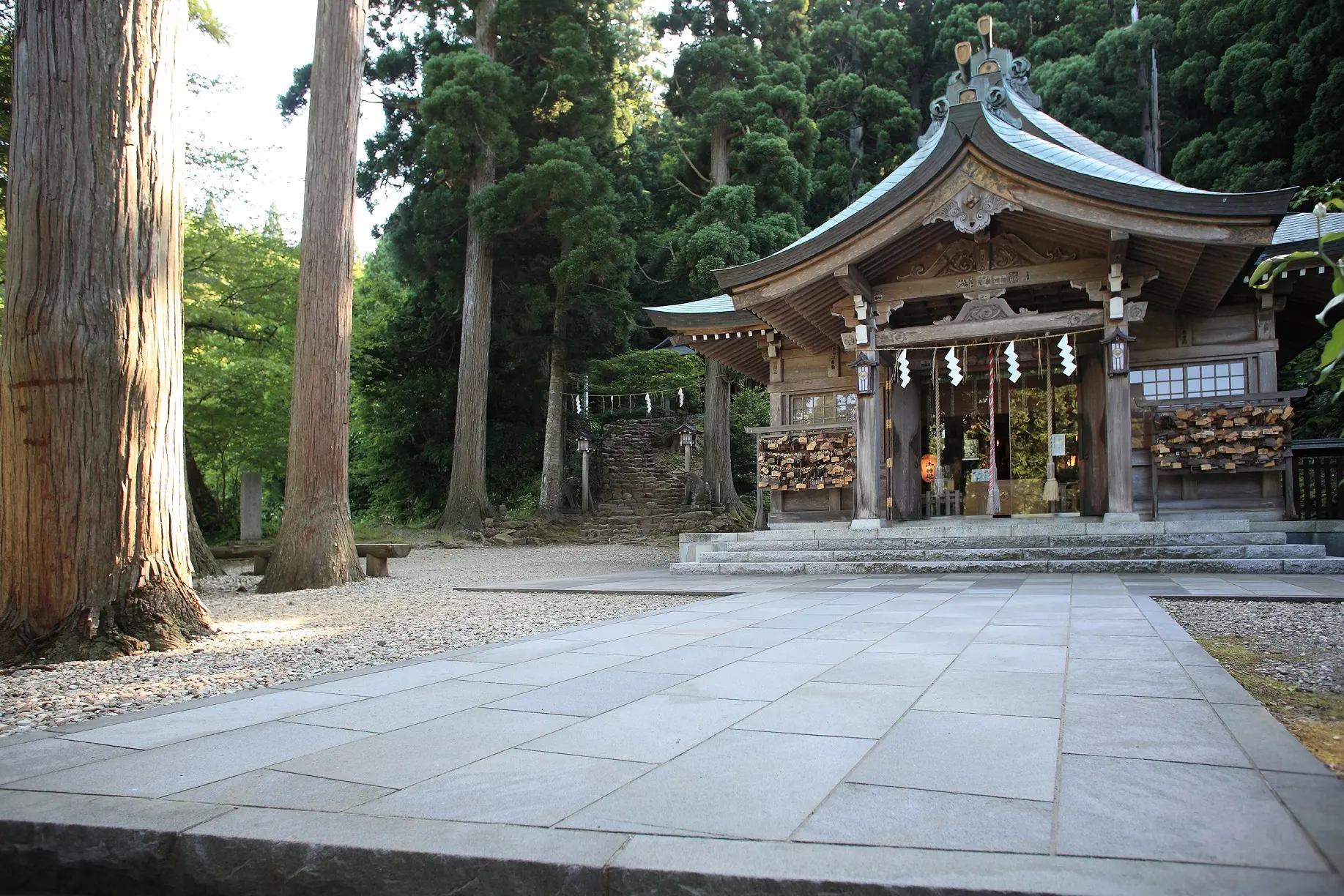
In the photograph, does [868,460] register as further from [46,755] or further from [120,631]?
[46,755]

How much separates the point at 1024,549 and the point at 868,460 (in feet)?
7.79

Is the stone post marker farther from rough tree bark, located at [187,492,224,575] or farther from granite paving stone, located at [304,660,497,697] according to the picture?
granite paving stone, located at [304,660,497,697]

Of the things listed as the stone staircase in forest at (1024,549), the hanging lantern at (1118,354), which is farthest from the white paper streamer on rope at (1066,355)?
the stone staircase in forest at (1024,549)

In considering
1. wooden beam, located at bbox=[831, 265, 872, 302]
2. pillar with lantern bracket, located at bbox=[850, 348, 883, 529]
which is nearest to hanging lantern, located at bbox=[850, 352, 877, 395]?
pillar with lantern bracket, located at bbox=[850, 348, 883, 529]

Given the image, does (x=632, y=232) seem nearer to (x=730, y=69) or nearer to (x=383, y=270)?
(x=730, y=69)

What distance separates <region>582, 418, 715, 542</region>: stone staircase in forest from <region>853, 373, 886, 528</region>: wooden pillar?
9.51m

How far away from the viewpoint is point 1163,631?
4844 millimetres

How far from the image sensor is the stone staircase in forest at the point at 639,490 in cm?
2139

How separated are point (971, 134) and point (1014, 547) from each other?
521 cm

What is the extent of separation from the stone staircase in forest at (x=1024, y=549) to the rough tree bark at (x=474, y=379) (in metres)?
10.8

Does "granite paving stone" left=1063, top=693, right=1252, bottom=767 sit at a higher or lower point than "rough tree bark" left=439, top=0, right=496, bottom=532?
lower

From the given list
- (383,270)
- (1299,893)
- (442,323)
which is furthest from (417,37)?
(1299,893)

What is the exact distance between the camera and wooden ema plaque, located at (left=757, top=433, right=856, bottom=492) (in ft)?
42.5

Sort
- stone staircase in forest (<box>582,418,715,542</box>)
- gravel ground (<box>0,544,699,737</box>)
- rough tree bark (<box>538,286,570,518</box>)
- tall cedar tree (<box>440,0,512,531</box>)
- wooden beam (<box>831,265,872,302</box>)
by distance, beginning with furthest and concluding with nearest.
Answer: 1. rough tree bark (<box>538,286,570,518</box>)
2. stone staircase in forest (<box>582,418,715,542</box>)
3. tall cedar tree (<box>440,0,512,531</box>)
4. wooden beam (<box>831,265,872,302</box>)
5. gravel ground (<box>0,544,699,737</box>)
